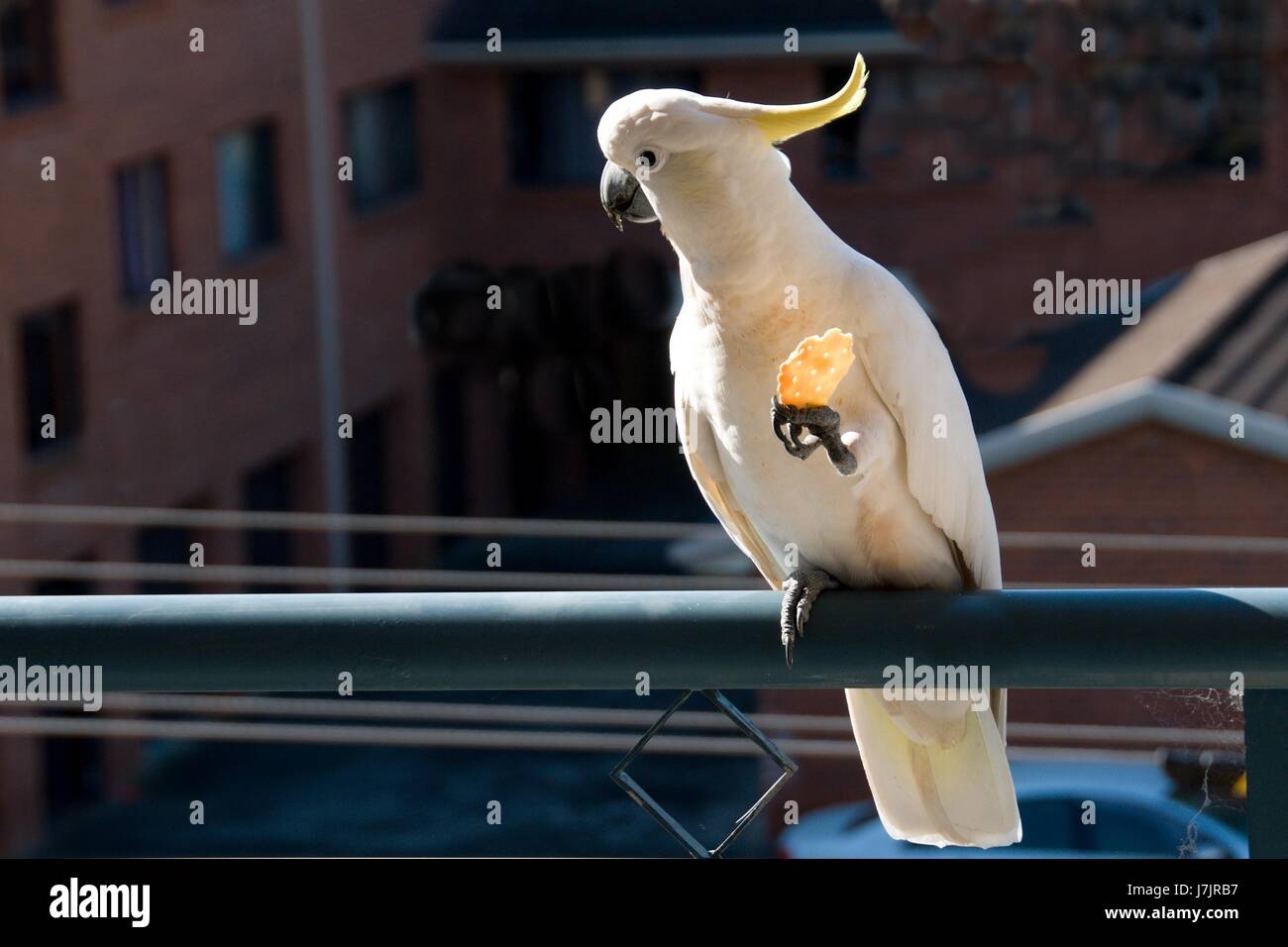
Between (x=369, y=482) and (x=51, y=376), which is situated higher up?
(x=51, y=376)

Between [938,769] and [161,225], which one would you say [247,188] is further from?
[938,769]

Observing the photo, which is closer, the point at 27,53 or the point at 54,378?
the point at 27,53

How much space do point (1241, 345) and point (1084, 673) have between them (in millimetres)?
6989

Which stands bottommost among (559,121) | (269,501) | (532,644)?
(532,644)

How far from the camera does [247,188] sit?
10.3 m

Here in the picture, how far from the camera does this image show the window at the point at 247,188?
10.1 metres

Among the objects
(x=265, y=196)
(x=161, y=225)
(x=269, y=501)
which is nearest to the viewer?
A: (x=161, y=225)

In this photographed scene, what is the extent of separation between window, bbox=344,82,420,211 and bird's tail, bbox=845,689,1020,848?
388 inches

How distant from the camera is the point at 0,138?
330 inches

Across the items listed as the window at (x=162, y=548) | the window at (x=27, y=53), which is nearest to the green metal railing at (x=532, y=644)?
the window at (x=27, y=53)

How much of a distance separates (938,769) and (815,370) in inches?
20.3

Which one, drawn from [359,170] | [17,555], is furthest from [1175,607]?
[359,170]

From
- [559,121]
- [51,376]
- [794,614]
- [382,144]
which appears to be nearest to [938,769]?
[794,614]
